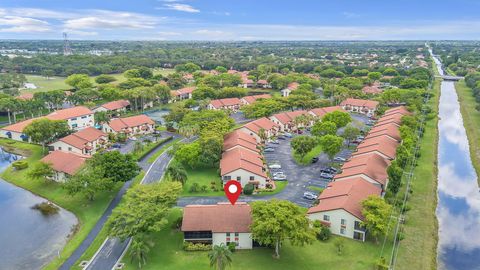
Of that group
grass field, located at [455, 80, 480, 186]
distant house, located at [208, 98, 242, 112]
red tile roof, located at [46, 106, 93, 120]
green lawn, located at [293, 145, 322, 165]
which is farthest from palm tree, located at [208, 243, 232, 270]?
distant house, located at [208, 98, 242, 112]

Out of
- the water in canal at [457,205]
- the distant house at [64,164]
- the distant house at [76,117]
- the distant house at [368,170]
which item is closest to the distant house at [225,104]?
the distant house at [76,117]

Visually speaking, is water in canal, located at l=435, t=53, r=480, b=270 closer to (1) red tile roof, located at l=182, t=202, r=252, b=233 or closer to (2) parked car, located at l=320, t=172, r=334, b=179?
(2) parked car, located at l=320, t=172, r=334, b=179

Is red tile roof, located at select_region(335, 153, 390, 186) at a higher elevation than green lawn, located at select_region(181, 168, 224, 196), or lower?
higher

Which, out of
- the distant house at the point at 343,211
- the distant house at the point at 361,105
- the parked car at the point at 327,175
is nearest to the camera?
the distant house at the point at 343,211

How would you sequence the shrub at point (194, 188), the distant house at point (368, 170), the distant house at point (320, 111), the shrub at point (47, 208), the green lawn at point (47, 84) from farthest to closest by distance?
the green lawn at point (47, 84), the distant house at point (320, 111), the shrub at point (194, 188), the distant house at point (368, 170), the shrub at point (47, 208)

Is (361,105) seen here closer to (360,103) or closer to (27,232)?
(360,103)

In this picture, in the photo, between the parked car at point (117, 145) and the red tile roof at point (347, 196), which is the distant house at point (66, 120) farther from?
the red tile roof at point (347, 196)

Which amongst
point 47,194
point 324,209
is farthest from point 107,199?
point 324,209
